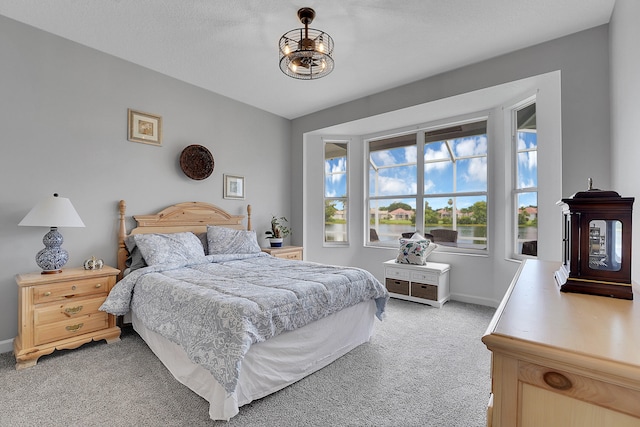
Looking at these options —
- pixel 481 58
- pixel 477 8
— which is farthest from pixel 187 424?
pixel 481 58

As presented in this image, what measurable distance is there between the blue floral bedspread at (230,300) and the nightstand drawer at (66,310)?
13cm

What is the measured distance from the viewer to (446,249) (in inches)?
169

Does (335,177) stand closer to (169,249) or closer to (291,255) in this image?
(291,255)

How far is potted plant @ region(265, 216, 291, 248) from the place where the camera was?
14.8 feet

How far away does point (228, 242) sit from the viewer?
3.66 m

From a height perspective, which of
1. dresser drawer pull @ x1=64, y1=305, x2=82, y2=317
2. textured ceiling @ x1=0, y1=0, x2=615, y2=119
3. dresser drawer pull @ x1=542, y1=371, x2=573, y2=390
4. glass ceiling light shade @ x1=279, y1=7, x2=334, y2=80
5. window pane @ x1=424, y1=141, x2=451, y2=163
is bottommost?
dresser drawer pull @ x1=64, y1=305, x2=82, y2=317

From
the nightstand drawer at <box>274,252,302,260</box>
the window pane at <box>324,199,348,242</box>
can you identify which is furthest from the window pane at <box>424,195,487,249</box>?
the nightstand drawer at <box>274,252,302,260</box>

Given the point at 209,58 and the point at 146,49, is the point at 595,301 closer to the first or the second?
the point at 209,58

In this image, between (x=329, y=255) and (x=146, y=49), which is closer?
(x=146, y=49)

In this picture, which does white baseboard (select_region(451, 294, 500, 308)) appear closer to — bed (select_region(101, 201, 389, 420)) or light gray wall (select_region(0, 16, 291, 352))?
bed (select_region(101, 201, 389, 420))

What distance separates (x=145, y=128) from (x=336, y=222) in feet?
10.2

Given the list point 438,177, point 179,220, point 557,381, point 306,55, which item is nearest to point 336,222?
point 438,177

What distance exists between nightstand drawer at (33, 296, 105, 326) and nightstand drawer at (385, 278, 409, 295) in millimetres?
3359

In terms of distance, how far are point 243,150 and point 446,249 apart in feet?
10.8
